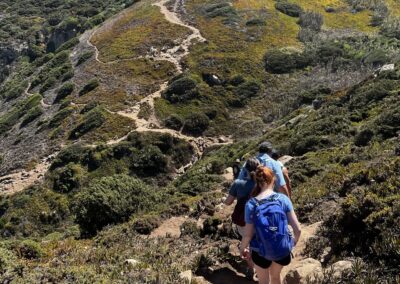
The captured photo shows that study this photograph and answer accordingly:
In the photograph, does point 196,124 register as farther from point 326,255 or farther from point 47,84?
point 326,255

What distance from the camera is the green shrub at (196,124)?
42531 mm

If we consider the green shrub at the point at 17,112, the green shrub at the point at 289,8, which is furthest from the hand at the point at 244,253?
the green shrub at the point at 289,8

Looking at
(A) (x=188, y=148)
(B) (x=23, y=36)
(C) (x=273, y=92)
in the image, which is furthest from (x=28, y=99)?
(B) (x=23, y=36)

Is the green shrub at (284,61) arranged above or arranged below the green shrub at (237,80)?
below

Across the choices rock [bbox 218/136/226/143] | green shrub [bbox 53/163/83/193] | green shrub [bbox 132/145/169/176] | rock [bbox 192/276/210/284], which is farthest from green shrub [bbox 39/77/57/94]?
rock [bbox 192/276/210/284]

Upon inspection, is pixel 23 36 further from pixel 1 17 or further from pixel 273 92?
pixel 273 92

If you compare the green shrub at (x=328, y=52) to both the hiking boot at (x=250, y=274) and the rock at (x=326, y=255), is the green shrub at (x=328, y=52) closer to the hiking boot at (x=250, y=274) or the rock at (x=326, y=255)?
the rock at (x=326, y=255)

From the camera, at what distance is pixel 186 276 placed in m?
7.52

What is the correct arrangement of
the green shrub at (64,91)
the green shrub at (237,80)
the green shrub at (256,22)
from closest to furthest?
the green shrub at (237,80)
the green shrub at (64,91)
the green shrub at (256,22)

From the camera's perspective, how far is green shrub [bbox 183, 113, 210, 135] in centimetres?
4253

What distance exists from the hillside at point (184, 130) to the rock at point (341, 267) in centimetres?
12

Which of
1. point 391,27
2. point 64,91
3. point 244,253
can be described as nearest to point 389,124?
point 244,253

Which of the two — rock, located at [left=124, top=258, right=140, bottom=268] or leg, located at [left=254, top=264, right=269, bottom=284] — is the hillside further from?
leg, located at [left=254, top=264, right=269, bottom=284]

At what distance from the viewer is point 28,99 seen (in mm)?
54656
